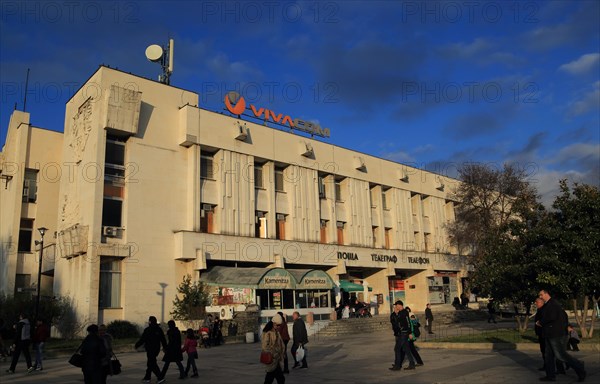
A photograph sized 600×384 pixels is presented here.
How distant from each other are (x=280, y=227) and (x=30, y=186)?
59.3 feet

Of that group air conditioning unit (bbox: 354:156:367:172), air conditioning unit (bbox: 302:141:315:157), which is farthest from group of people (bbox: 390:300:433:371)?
air conditioning unit (bbox: 354:156:367:172)

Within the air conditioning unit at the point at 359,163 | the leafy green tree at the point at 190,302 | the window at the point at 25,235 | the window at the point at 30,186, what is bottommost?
the leafy green tree at the point at 190,302

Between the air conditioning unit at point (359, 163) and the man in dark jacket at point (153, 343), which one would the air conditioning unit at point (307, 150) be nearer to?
the air conditioning unit at point (359, 163)

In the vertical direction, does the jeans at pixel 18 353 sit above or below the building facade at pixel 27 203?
below

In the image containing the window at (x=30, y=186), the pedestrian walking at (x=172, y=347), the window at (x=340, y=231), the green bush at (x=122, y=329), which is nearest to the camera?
the pedestrian walking at (x=172, y=347)

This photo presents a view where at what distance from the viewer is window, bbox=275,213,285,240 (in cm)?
3744

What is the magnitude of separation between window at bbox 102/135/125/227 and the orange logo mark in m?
7.93

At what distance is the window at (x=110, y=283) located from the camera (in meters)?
28.6

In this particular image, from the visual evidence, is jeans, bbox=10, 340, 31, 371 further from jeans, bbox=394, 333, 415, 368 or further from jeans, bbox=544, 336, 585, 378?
jeans, bbox=544, 336, 585, 378

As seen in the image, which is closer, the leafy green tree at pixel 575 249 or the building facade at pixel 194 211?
the leafy green tree at pixel 575 249

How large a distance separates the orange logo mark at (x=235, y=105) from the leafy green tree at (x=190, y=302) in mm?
12137

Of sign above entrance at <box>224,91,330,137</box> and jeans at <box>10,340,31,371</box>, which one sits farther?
sign above entrance at <box>224,91,330,137</box>

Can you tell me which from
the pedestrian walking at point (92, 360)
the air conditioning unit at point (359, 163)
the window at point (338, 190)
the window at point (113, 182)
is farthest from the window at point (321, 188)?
the pedestrian walking at point (92, 360)

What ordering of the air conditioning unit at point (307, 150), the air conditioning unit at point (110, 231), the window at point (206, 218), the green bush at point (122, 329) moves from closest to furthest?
the green bush at point (122, 329) → the air conditioning unit at point (110, 231) → the window at point (206, 218) → the air conditioning unit at point (307, 150)
